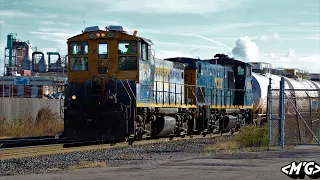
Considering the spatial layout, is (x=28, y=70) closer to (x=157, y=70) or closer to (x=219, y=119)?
(x=219, y=119)

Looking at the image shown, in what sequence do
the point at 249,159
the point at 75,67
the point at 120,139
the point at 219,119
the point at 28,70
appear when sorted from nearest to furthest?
the point at 249,159, the point at 120,139, the point at 75,67, the point at 219,119, the point at 28,70

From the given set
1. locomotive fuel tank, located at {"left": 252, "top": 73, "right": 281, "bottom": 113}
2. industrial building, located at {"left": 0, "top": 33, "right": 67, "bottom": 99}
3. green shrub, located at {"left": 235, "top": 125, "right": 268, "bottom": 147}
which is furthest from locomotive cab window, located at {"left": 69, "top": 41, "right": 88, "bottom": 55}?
industrial building, located at {"left": 0, "top": 33, "right": 67, "bottom": 99}

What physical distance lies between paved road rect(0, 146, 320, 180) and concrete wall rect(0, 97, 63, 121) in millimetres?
17801

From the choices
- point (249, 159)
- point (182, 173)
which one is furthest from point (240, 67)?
point (182, 173)

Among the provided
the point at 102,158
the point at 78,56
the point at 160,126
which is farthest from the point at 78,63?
the point at 102,158

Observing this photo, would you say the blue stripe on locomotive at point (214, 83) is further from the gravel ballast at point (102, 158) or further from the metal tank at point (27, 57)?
the metal tank at point (27, 57)

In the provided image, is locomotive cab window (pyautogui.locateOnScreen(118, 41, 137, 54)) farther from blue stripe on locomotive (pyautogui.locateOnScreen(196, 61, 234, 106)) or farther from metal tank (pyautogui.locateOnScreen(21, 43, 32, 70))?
metal tank (pyautogui.locateOnScreen(21, 43, 32, 70))

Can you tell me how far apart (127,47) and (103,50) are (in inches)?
39.3

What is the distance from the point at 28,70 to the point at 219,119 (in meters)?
54.5

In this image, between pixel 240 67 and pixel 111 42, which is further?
pixel 240 67

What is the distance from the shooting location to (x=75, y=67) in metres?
22.8

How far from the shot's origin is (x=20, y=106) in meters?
34.8

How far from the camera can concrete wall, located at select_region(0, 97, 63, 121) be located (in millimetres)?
33250

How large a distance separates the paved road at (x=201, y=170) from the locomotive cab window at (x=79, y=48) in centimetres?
822
